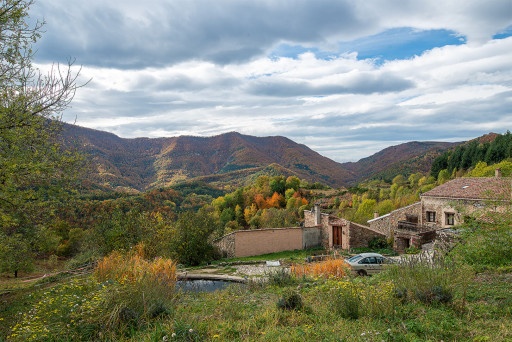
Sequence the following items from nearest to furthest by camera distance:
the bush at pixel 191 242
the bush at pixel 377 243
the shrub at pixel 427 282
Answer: the shrub at pixel 427 282, the bush at pixel 191 242, the bush at pixel 377 243

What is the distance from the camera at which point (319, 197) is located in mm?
62875

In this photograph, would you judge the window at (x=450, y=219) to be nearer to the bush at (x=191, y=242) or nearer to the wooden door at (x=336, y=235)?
the wooden door at (x=336, y=235)

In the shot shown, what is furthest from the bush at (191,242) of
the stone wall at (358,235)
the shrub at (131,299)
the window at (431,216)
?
the window at (431,216)

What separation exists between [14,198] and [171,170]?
136264 mm

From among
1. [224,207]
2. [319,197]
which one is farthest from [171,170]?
[319,197]

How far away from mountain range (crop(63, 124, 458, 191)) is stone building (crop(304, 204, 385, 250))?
6553 centimetres

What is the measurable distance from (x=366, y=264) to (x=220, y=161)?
154418 millimetres

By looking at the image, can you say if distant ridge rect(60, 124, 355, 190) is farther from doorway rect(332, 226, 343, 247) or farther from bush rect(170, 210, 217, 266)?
doorway rect(332, 226, 343, 247)

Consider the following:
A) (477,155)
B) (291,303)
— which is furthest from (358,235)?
(477,155)

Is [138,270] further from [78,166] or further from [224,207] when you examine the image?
[224,207]

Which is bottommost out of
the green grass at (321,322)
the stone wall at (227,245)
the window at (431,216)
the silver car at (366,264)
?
the stone wall at (227,245)

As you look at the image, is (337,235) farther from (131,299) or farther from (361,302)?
(131,299)

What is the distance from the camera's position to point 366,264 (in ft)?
43.6

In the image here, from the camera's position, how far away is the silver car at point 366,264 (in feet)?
42.7
